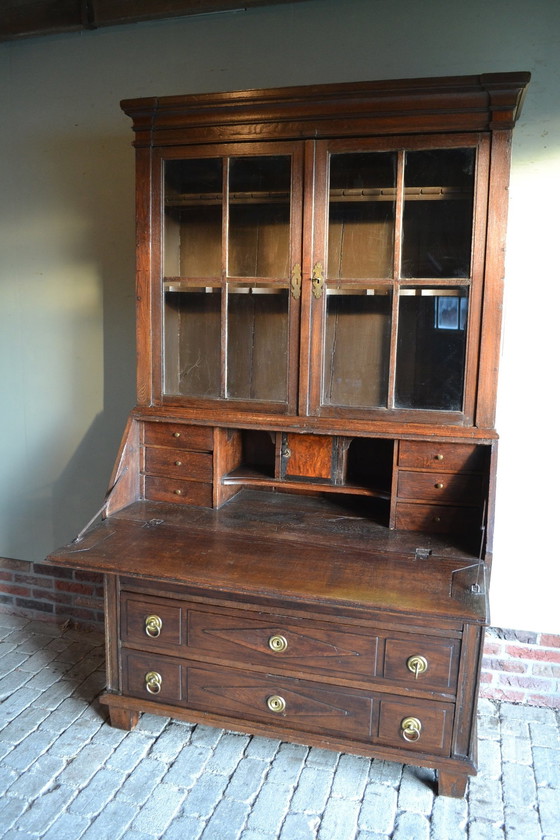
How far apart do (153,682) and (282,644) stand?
0.44 metres

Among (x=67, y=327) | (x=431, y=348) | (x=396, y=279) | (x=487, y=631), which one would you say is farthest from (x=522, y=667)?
(x=67, y=327)

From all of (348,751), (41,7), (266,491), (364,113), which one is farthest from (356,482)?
(41,7)

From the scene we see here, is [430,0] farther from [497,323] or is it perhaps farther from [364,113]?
[497,323]

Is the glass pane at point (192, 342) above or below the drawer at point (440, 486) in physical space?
above

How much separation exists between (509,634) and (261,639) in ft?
3.22

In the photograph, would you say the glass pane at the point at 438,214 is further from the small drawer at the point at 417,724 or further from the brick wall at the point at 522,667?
the brick wall at the point at 522,667

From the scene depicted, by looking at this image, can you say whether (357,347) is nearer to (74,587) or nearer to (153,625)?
(153,625)

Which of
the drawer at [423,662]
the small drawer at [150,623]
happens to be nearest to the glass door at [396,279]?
the drawer at [423,662]

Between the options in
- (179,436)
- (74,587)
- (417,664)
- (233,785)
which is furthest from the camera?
(74,587)

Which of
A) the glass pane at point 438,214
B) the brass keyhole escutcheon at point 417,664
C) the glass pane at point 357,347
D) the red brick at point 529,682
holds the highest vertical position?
the glass pane at point 438,214

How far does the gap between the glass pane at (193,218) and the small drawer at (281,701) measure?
4.03 feet

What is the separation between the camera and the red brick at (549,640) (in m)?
2.18

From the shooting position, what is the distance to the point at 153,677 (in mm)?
1886

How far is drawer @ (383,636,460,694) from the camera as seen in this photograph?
1.64m
